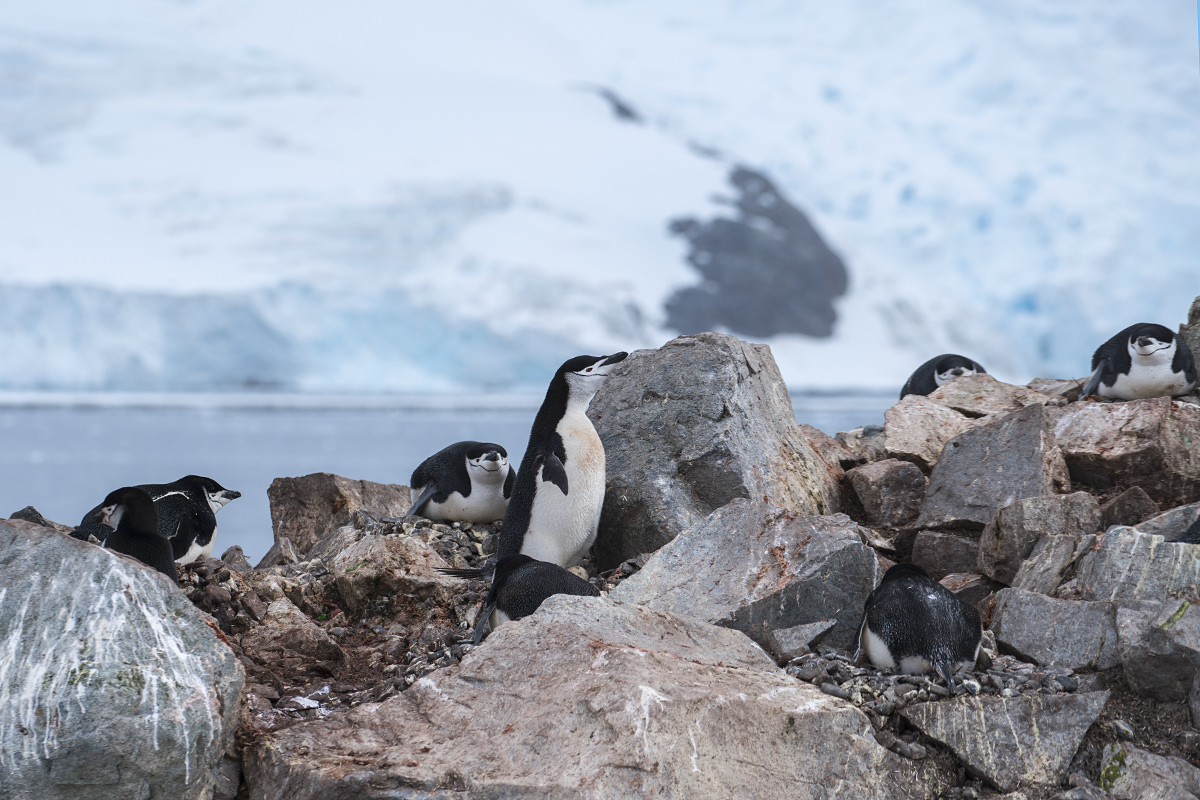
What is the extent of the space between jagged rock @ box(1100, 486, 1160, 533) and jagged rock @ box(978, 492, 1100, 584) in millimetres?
104

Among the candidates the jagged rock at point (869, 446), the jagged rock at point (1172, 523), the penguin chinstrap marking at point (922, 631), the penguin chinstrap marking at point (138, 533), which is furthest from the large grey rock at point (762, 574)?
the jagged rock at point (869, 446)

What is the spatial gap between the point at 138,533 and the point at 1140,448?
3983 mm

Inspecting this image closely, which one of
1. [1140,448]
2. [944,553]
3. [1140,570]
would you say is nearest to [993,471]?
[944,553]

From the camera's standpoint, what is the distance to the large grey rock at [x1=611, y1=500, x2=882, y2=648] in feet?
11.4

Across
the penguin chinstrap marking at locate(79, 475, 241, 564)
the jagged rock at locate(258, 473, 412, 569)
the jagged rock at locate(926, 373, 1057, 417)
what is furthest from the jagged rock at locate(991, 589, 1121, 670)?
the jagged rock at locate(258, 473, 412, 569)

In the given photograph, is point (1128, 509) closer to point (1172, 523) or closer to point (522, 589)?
point (1172, 523)

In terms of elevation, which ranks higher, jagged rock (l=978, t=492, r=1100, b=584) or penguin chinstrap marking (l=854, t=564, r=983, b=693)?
jagged rock (l=978, t=492, r=1100, b=584)

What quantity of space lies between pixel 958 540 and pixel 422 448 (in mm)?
18359

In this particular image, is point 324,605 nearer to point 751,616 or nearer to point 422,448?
point 751,616

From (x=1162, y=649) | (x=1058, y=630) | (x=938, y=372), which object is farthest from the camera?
(x=938, y=372)

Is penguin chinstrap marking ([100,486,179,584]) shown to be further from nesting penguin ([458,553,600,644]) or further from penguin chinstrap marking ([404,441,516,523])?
penguin chinstrap marking ([404,441,516,523])

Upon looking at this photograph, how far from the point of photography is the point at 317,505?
571 centimetres

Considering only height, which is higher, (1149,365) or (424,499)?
(1149,365)

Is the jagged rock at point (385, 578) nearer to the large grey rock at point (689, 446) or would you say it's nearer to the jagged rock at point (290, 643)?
the jagged rock at point (290, 643)
